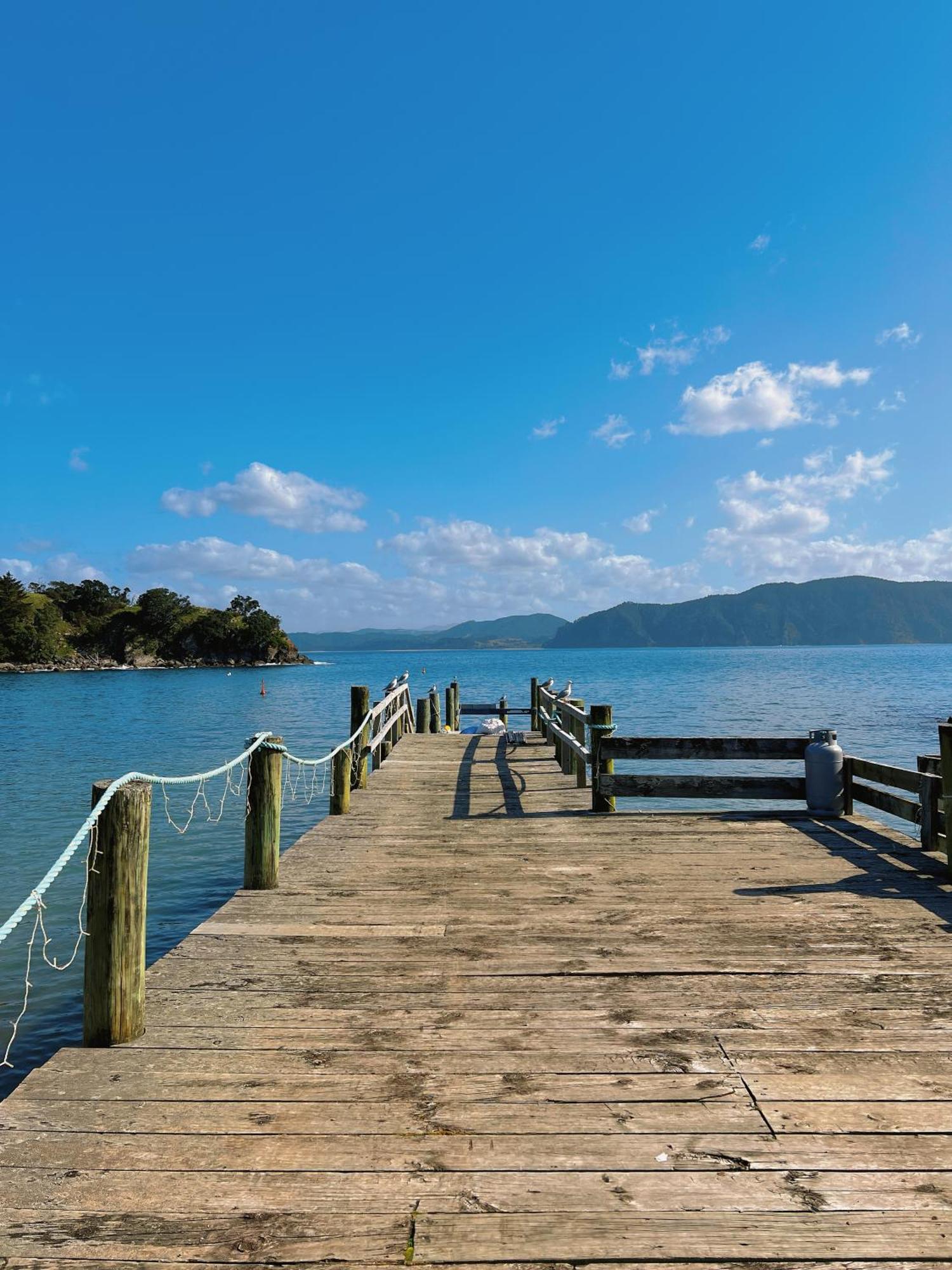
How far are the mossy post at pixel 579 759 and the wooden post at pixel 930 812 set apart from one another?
4.22 meters

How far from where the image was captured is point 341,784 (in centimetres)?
1030

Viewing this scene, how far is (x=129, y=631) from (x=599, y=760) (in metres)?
→ 152

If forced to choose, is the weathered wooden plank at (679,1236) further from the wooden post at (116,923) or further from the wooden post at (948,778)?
the wooden post at (948,778)

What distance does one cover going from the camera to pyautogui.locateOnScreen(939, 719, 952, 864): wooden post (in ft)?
21.3

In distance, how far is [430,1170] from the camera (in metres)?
2.81

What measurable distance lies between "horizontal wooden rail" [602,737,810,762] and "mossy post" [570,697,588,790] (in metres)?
1.04

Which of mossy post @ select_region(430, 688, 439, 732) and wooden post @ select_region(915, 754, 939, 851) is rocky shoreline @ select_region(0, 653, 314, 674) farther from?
wooden post @ select_region(915, 754, 939, 851)

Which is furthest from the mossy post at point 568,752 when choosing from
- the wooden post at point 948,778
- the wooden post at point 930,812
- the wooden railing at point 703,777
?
the wooden post at point 948,778

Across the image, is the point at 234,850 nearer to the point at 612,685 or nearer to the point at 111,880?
the point at 111,880

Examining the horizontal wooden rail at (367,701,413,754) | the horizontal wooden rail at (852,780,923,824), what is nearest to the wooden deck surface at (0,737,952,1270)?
the horizontal wooden rail at (852,780,923,824)

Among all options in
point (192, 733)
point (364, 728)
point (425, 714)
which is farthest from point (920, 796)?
point (192, 733)

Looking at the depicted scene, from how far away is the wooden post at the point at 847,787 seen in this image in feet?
30.0

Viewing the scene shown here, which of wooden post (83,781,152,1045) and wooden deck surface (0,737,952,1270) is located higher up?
wooden post (83,781,152,1045)

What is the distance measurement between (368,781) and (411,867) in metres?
5.63
